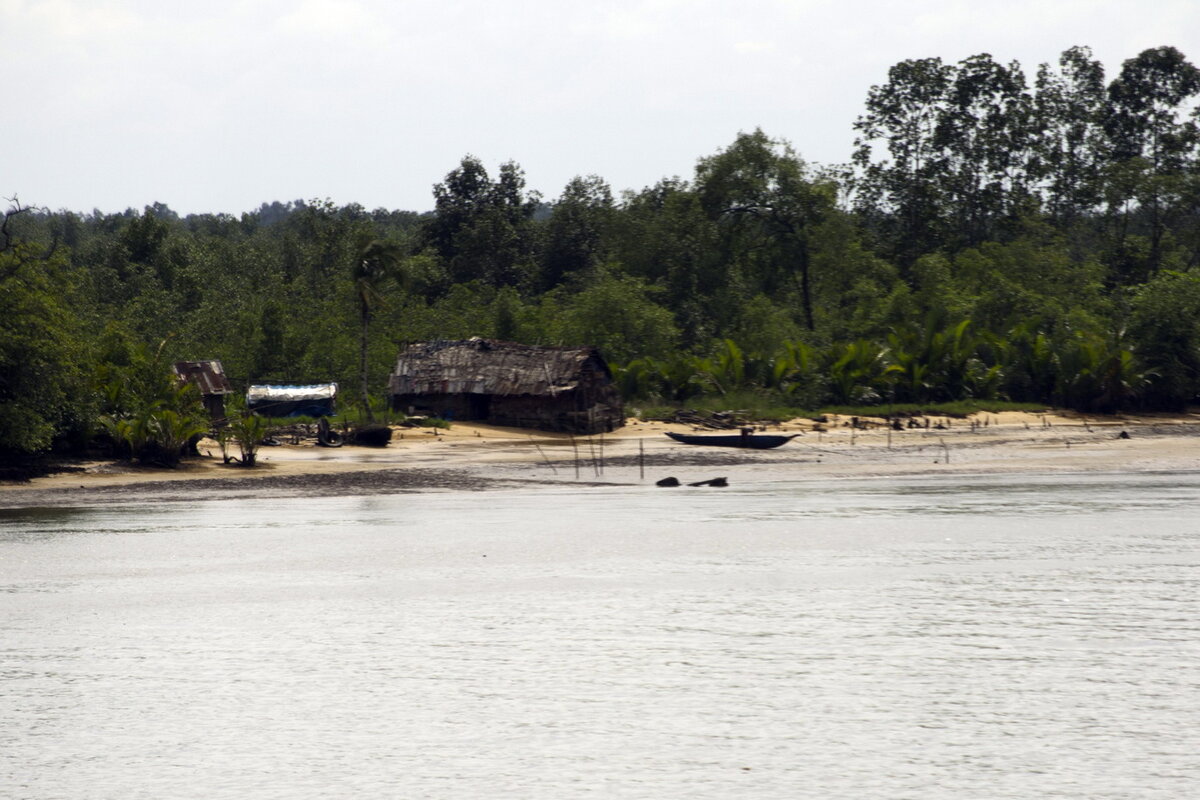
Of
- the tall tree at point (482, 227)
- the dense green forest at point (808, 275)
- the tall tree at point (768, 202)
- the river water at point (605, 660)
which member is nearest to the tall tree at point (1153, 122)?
the dense green forest at point (808, 275)

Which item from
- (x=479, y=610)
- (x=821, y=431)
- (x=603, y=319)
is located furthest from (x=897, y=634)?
(x=603, y=319)

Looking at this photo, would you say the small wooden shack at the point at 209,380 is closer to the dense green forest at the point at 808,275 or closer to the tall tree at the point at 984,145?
the dense green forest at the point at 808,275

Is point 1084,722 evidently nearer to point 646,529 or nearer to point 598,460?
point 646,529

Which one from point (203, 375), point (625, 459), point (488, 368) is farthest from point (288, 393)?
point (625, 459)

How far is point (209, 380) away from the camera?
40219 millimetres

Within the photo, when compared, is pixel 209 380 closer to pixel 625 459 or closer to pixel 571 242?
pixel 625 459

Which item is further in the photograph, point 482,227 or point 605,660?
point 482,227

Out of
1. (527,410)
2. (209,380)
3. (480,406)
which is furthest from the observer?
(480,406)

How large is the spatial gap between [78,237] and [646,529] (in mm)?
136375

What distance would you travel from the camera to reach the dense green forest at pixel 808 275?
160 ft

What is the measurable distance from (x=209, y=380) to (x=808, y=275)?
112 feet

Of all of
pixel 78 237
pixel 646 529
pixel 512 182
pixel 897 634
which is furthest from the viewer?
pixel 78 237

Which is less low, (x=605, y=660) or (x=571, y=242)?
(x=571, y=242)

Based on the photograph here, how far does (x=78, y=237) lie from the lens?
142m
